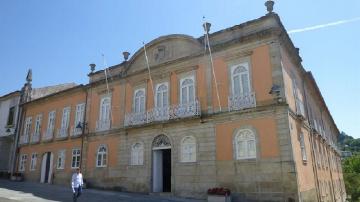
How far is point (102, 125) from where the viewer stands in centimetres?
1994

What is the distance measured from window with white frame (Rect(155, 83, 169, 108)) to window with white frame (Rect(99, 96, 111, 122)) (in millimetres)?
4184

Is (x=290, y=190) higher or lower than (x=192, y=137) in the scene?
lower

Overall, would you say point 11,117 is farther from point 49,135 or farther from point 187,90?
point 187,90

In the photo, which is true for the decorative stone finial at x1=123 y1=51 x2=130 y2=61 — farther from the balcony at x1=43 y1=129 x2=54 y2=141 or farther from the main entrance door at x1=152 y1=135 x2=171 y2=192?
the balcony at x1=43 y1=129 x2=54 y2=141

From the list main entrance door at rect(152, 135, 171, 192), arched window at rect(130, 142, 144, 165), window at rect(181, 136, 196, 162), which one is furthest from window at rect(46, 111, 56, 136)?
window at rect(181, 136, 196, 162)

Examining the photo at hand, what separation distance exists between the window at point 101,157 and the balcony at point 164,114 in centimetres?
261

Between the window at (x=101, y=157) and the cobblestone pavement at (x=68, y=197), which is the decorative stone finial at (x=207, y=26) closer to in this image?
the cobblestone pavement at (x=68, y=197)

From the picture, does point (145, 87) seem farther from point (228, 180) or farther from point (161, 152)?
point (228, 180)

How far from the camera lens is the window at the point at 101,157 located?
63.2 feet

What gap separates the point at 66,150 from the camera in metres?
22.0

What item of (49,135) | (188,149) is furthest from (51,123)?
(188,149)

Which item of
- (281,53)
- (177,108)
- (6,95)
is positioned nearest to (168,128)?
(177,108)

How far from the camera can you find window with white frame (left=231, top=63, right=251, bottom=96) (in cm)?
1462

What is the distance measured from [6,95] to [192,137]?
22885 mm
